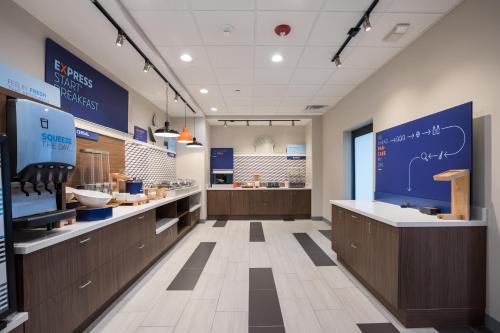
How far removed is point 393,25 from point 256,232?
180 inches

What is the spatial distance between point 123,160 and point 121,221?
1.81 metres

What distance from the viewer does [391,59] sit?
3463mm

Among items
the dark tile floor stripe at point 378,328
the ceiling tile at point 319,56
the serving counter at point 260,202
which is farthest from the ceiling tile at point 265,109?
the dark tile floor stripe at point 378,328

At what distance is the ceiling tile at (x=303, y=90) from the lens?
15.0 ft

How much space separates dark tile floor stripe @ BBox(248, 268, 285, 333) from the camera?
217cm

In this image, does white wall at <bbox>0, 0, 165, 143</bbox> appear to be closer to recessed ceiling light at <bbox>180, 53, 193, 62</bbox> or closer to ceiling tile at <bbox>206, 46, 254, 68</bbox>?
recessed ceiling light at <bbox>180, 53, 193, 62</bbox>

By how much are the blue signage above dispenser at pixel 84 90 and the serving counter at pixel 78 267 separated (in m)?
1.56

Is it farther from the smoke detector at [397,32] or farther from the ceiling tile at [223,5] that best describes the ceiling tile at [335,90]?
the ceiling tile at [223,5]

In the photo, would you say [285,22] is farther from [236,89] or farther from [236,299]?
[236,299]

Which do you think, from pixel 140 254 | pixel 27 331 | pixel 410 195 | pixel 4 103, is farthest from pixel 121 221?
pixel 410 195

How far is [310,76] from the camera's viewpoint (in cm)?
407

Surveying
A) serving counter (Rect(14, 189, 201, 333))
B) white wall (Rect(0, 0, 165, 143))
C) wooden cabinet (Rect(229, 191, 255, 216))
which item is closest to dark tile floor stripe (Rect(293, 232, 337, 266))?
wooden cabinet (Rect(229, 191, 255, 216))

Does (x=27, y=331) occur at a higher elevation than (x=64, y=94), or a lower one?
lower

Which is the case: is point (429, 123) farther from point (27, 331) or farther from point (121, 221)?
point (27, 331)
